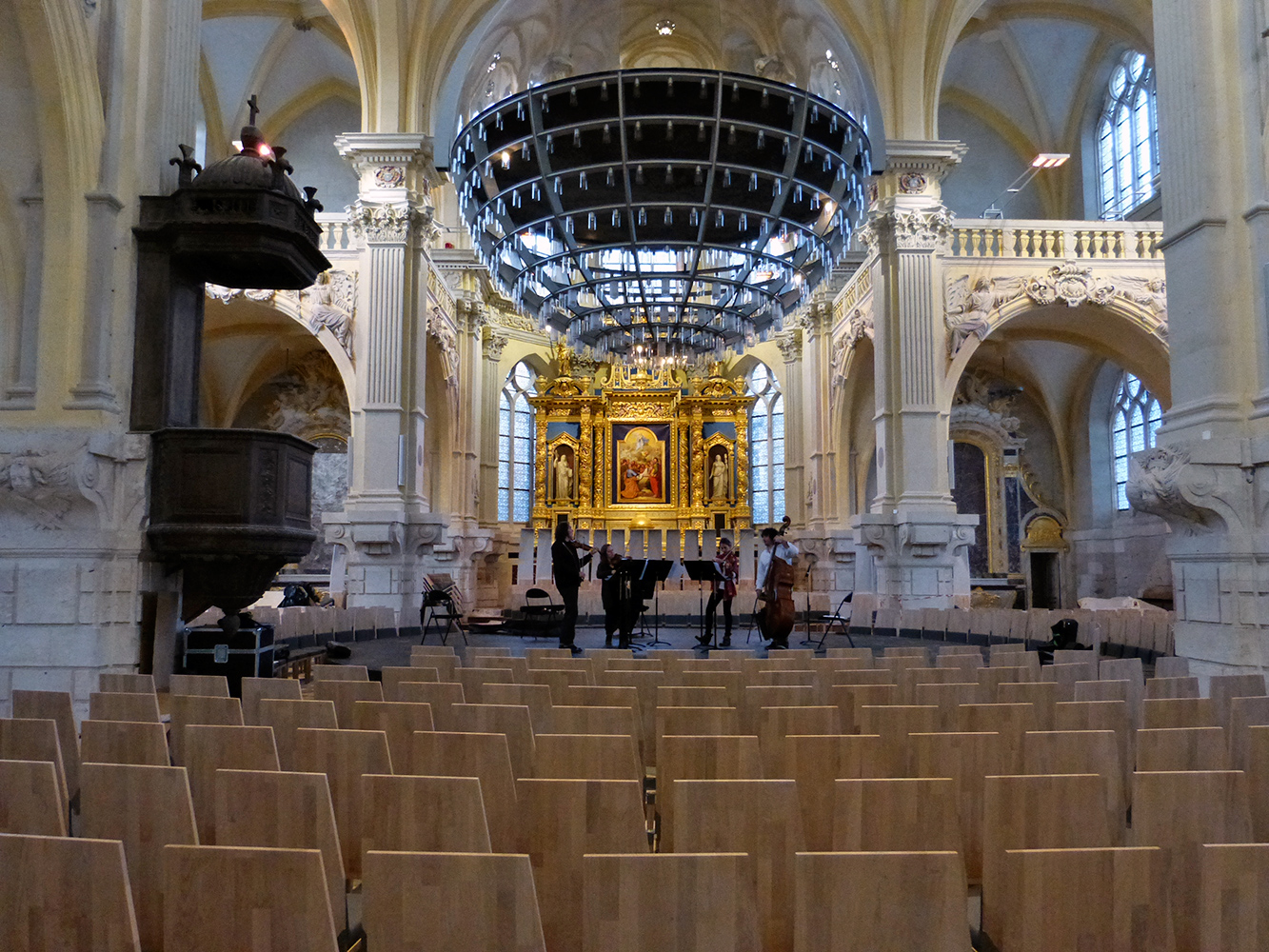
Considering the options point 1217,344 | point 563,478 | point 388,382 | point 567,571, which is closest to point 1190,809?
point 1217,344

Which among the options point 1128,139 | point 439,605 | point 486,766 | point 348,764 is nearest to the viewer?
point 486,766

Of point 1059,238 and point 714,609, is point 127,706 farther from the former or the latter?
point 1059,238

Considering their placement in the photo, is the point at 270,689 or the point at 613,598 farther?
the point at 613,598

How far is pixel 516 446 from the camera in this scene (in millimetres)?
25156

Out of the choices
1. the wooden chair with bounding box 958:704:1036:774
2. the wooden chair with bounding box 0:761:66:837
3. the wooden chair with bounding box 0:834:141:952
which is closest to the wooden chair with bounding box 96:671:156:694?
the wooden chair with bounding box 0:761:66:837

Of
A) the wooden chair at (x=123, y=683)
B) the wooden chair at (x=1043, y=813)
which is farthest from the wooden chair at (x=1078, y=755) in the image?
the wooden chair at (x=123, y=683)

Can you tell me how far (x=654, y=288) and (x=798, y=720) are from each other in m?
9.23

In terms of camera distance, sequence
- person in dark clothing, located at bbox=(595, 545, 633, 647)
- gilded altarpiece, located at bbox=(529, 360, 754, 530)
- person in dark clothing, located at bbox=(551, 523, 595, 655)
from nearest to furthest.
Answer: person in dark clothing, located at bbox=(551, 523, 595, 655) < person in dark clothing, located at bbox=(595, 545, 633, 647) < gilded altarpiece, located at bbox=(529, 360, 754, 530)

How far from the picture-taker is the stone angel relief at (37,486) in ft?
20.9

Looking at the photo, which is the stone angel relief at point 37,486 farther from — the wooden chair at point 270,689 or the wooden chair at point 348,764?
the wooden chair at point 348,764

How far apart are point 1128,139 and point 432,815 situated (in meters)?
20.3

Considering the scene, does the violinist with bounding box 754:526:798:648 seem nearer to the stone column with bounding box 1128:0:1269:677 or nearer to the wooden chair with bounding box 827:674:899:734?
the stone column with bounding box 1128:0:1269:677

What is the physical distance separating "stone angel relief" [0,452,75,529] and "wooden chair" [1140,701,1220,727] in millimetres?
6520

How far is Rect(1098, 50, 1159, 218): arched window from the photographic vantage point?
1772 cm
